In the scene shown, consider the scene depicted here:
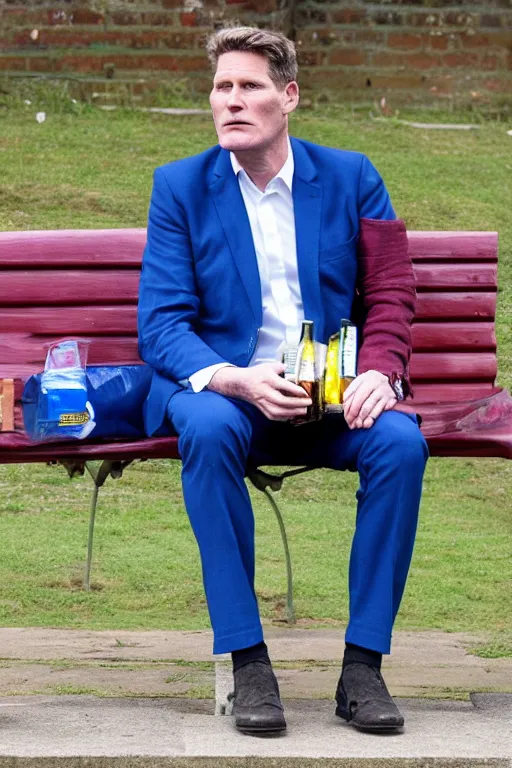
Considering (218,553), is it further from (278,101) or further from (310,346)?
(278,101)

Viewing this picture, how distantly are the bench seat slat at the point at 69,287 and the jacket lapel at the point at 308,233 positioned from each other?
0.84 m

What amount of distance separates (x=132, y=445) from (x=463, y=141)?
5.86 m

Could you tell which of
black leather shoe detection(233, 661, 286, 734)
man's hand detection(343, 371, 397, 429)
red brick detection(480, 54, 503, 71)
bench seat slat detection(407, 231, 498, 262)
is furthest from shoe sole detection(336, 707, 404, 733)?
red brick detection(480, 54, 503, 71)

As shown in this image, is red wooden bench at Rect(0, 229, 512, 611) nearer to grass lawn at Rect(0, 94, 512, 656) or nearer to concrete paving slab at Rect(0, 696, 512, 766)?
grass lawn at Rect(0, 94, 512, 656)

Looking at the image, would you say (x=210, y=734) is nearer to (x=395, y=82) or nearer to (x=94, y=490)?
(x=94, y=490)

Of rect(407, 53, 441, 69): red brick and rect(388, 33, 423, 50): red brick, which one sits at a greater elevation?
rect(388, 33, 423, 50): red brick

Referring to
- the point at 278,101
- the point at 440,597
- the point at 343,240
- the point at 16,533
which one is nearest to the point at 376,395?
the point at 343,240

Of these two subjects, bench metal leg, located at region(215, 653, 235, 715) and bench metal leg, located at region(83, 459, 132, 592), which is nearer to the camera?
bench metal leg, located at region(215, 653, 235, 715)

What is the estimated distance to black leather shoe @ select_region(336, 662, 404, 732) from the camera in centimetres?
327

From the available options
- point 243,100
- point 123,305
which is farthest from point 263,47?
point 123,305

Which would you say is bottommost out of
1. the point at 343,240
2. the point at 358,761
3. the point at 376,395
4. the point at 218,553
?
the point at 358,761

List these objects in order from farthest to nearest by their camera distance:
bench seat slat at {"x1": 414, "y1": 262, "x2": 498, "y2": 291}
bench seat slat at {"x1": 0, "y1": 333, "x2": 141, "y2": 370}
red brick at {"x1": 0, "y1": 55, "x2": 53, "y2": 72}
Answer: red brick at {"x1": 0, "y1": 55, "x2": 53, "y2": 72} → bench seat slat at {"x1": 414, "y1": 262, "x2": 498, "y2": 291} → bench seat slat at {"x1": 0, "y1": 333, "x2": 141, "y2": 370}

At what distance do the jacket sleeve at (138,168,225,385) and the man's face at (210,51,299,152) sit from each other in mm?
223

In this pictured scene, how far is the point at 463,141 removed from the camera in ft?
30.9
